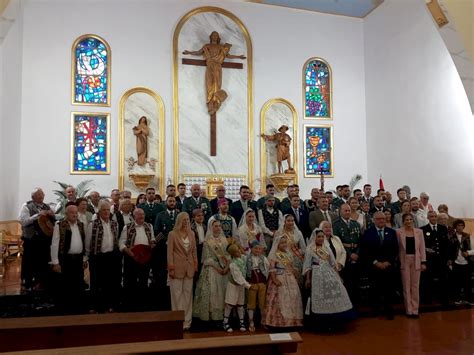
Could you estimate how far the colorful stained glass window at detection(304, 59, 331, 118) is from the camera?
12312 mm

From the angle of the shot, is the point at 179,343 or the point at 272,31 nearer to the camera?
the point at 179,343

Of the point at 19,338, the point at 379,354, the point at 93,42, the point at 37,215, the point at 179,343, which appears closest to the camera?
the point at 179,343

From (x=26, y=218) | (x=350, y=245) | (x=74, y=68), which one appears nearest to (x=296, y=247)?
(x=350, y=245)

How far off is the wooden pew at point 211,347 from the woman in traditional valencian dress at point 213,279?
87.7 inches

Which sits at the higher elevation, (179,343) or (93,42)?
(93,42)

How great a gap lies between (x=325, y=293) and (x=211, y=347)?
2.57 m

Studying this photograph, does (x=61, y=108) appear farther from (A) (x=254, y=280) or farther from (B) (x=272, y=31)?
(A) (x=254, y=280)

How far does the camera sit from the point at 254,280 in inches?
219

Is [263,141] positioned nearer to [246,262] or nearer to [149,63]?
[149,63]

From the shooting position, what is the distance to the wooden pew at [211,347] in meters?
2.94

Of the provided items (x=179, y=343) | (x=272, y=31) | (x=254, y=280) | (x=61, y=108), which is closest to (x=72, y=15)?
(x=61, y=108)

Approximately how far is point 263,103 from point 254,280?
7.10 metres

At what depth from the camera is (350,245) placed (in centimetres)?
634

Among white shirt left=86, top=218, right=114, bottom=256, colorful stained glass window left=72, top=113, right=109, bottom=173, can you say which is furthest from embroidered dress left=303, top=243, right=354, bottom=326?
colorful stained glass window left=72, top=113, right=109, bottom=173
